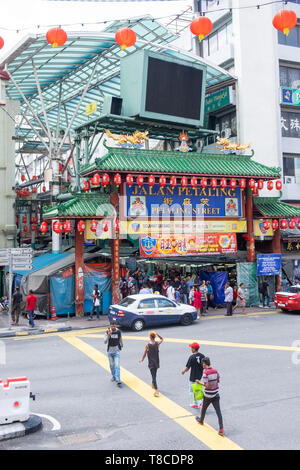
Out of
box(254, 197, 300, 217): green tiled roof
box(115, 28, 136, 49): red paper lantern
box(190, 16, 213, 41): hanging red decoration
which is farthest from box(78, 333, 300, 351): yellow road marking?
box(254, 197, 300, 217): green tiled roof

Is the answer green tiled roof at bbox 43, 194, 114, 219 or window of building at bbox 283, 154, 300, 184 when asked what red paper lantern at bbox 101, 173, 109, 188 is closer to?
green tiled roof at bbox 43, 194, 114, 219

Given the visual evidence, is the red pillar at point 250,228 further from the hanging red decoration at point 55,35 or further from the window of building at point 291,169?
the hanging red decoration at point 55,35

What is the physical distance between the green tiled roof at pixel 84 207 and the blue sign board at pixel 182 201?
127 cm

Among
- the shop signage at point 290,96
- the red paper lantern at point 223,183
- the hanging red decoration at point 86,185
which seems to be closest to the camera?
the hanging red decoration at point 86,185

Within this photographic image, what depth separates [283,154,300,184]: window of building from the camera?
34719 mm

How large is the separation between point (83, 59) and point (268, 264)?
743 inches

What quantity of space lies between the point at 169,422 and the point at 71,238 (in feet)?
88.6

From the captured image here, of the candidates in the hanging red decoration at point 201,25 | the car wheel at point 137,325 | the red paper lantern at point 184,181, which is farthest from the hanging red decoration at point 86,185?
the hanging red decoration at point 201,25

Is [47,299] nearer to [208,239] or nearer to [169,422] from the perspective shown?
[208,239]

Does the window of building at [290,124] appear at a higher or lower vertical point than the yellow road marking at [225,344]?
higher

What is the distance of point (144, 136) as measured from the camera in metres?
25.8

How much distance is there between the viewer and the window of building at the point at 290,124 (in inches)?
1378

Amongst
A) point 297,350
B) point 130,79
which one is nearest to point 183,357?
point 297,350

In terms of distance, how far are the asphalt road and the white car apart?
3.35 ft
